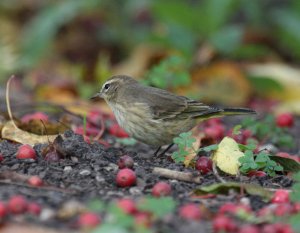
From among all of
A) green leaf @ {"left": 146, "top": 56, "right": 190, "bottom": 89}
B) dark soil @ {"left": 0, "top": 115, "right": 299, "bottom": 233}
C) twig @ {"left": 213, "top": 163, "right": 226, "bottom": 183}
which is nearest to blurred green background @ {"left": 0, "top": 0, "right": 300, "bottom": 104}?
green leaf @ {"left": 146, "top": 56, "right": 190, "bottom": 89}

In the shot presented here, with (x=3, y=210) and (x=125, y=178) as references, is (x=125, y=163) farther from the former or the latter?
(x=3, y=210)

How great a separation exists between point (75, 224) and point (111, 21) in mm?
6875

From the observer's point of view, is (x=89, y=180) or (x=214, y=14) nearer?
(x=89, y=180)

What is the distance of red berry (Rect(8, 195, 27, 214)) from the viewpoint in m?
3.91

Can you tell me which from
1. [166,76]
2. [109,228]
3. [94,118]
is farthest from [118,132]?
[109,228]

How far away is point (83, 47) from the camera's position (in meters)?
11.3

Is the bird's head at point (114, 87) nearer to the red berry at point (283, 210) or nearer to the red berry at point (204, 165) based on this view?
the red berry at point (204, 165)

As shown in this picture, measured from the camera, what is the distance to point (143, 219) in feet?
12.2

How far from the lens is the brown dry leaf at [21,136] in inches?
225

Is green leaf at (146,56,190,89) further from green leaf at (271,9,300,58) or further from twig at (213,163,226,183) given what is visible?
green leaf at (271,9,300,58)

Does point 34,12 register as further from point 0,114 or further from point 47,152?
point 47,152

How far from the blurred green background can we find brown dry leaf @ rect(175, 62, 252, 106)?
0.15 metres

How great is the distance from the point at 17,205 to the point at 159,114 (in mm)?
2487

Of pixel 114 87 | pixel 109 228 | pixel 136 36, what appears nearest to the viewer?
pixel 109 228
